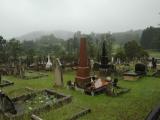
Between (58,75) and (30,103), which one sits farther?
(58,75)

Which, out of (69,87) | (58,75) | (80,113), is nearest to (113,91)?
(69,87)

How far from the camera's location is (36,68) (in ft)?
77.3

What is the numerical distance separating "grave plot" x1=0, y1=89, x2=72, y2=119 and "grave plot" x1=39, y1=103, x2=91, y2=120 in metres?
→ 0.41

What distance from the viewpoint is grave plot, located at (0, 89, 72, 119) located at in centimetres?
917

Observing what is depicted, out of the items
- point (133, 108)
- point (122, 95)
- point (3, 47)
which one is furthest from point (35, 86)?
point (3, 47)

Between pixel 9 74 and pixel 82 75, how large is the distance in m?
9.75

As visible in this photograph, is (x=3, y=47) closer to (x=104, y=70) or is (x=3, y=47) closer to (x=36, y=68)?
(x=36, y=68)

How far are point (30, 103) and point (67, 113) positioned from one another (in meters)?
2.55

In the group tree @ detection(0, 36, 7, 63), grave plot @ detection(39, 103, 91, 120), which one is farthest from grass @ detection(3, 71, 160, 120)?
tree @ detection(0, 36, 7, 63)

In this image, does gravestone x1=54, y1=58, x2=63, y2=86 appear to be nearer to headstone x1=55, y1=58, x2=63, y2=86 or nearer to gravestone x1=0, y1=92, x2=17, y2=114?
headstone x1=55, y1=58, x2=63, y2=86

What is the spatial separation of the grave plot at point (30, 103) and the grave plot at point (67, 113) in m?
0.41

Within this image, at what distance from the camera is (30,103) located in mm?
10914

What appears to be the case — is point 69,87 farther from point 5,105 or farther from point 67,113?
point 5,105

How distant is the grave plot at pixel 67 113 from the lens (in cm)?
888
